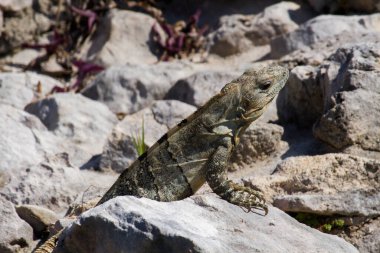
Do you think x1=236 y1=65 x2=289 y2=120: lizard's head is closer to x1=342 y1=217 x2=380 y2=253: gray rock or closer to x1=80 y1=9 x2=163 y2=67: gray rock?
x1=342 y1=217 x2=380 y2=253: gray rock

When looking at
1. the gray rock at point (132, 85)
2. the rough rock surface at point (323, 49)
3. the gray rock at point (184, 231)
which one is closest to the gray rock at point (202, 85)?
the gray rock at point (132, 85)

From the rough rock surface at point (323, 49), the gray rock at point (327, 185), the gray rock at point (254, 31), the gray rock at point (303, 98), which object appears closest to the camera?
the gray rock at point (327, 185)

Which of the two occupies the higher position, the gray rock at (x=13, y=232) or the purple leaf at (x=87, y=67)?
the gray rock at (x=13, y=232)

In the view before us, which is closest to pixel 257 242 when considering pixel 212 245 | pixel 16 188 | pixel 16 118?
pixel 212 245

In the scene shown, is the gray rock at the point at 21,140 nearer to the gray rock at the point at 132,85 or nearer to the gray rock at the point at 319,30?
the gray rock at the point at 132,85

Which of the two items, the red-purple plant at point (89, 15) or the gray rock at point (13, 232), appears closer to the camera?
the gray rock at point (13, 232)

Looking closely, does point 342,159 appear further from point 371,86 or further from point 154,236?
point 154,236
